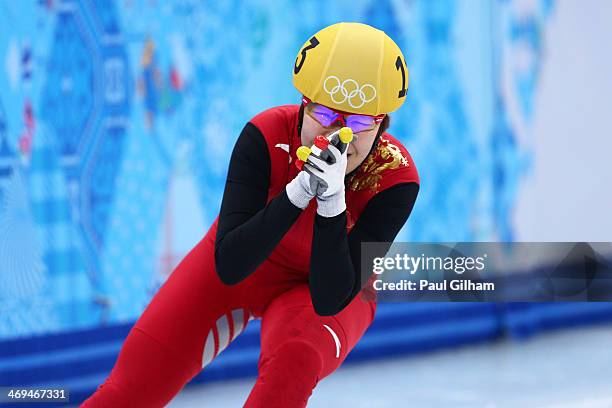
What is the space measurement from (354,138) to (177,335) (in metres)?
0.68

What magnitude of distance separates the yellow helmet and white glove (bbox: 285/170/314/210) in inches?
8.0

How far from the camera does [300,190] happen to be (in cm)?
218

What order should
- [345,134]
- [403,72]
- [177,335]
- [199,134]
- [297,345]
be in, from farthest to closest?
[199,134] < [177,335] < [403,72] < [297,345] < [345,134]

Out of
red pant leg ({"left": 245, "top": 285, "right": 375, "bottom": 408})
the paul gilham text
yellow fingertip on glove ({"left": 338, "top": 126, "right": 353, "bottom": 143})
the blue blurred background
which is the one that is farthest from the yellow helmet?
the blue blurred background

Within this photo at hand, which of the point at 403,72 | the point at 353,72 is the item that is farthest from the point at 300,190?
the point at 403,72

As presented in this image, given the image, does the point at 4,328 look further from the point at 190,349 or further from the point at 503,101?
the point at 503,101

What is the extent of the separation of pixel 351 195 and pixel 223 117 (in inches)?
73.6

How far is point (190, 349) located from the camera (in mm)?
2459

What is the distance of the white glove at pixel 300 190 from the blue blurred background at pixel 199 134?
208cm

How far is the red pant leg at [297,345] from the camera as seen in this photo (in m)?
2.14

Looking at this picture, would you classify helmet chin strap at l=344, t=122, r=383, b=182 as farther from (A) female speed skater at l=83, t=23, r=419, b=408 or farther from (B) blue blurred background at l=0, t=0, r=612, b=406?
(B) blue blurred background at l=0, t=0, r=612, b=406

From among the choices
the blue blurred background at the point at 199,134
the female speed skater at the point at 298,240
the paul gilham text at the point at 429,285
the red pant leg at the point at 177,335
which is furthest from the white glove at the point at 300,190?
the blue blurred background at the point at 199,134

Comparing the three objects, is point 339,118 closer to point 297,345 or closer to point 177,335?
point 297,345

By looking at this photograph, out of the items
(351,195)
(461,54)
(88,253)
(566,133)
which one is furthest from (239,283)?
(566,133)
